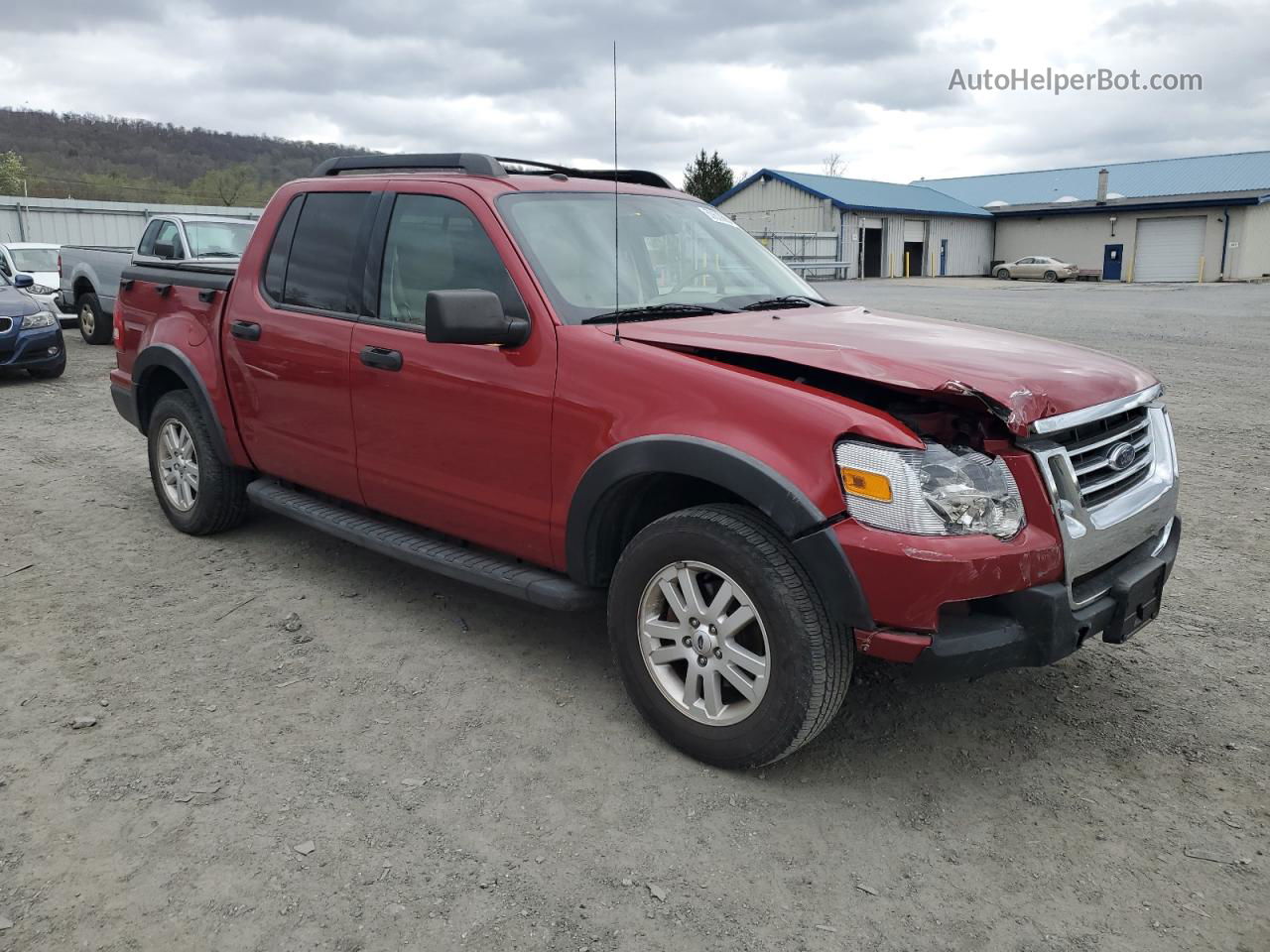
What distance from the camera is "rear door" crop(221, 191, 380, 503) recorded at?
14.4ft

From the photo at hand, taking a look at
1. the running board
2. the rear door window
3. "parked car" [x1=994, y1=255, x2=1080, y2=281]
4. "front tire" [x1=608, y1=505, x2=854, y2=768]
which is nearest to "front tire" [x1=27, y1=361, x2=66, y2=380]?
the running board

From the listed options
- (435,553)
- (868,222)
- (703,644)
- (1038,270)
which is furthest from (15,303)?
(1038,270)

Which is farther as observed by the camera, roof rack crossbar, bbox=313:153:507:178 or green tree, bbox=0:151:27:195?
green tree, bbox=0:151:27:195

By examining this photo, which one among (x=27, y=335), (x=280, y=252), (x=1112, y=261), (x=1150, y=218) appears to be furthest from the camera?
(x=1112, y=261)

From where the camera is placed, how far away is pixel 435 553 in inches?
158

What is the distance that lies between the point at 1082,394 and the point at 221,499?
4315mm

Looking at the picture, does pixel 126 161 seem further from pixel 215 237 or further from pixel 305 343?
pixel 305 343

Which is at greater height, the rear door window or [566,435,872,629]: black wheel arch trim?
the rear door window

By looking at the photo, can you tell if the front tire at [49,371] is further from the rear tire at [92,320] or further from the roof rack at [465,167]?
the roof rack at [465,167]

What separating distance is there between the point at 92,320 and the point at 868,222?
38.4m

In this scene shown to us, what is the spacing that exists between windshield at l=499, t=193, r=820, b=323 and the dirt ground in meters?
1.50

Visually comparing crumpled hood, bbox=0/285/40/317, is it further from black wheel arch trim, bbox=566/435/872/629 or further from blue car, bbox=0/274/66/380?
black wheel arch trim, bbox=566/435/872/629

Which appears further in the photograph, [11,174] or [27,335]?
[11,174]

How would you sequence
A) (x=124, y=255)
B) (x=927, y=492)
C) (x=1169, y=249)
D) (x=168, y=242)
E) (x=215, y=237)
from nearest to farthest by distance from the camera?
1. (x=927, y=492)
2. (x=168, y=242)
3. (x=215, y=237)
4. (x=124, y=255)
5. (x=1169, y=249)
